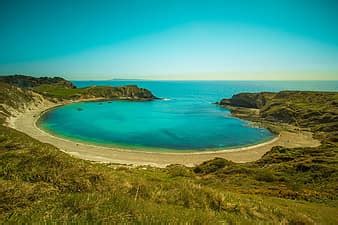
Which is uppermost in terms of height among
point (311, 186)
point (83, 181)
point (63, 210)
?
point (63, 210)

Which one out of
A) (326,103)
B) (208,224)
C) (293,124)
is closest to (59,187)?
(208,224)

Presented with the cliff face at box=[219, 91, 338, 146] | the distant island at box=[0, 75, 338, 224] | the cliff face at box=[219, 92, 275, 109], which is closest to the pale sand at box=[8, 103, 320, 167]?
the distant island at box=[0, 75, 338, 224]

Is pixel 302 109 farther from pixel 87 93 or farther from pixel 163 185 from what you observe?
pixel 87 93

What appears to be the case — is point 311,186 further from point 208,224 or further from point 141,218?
point 141,218

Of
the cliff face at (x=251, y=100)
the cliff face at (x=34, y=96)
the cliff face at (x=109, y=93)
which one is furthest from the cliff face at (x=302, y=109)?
the cliff face at (x=34, y=96)

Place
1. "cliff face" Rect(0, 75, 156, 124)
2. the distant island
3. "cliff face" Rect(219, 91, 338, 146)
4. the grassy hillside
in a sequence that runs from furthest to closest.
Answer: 1. the grassy hillside
2. "cliff face" Rect(0, 75, 156, 124)
3. "cliff face" Rect(219, 91, 338, 146)
4. the distant island

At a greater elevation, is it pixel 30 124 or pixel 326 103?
pixel 326 103

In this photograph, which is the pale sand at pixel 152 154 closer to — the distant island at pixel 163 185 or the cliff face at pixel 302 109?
the distant island at pixel 163 185

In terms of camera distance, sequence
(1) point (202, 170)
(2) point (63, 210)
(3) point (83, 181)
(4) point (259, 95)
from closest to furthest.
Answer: (2) point (63, 210)
(3) point (83, 181)
(1) point (202, 170)
(4) point (259, 95)

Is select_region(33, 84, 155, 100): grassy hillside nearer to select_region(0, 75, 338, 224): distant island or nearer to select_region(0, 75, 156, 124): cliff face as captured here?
select_region(0, 75, 156, 124): cliff face
